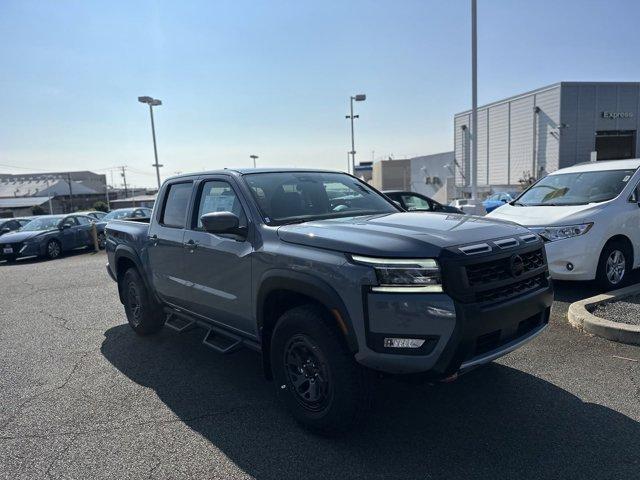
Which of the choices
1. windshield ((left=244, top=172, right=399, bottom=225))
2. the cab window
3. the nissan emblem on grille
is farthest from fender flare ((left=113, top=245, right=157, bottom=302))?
the nissan emblem on grille

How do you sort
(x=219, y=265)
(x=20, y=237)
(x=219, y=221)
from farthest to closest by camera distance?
1. (x=20, y=237)
2. (x=219, y=265)
3. (x=219, y=221)

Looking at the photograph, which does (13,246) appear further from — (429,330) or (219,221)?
(429,330)

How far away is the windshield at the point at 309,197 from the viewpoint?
388 cm

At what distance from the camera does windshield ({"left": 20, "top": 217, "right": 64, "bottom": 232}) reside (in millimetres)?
16656

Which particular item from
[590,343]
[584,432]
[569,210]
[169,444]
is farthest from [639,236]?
[169,444]

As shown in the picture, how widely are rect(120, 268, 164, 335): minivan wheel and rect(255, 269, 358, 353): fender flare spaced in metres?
2.46

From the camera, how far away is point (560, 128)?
3888 cm

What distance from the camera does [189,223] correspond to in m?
4.58

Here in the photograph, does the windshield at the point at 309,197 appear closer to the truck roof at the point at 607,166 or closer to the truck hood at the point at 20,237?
the truck roof at the point at 607,166

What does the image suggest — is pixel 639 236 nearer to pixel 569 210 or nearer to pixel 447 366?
pixel 569 210

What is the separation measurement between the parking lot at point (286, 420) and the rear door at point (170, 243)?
77cm

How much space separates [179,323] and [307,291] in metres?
2.78

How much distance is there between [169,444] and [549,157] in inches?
1689

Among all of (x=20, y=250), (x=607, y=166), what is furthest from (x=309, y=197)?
(x=20, y=250)
